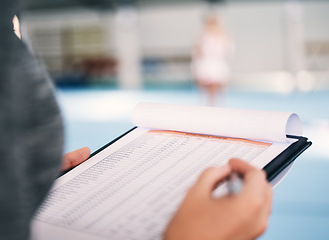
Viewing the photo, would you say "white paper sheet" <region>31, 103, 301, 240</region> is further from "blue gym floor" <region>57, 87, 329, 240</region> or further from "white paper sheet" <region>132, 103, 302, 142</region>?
"blue gym floor" <region>57, 87, 329, 240</region>

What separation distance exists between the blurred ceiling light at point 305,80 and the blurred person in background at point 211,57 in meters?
3.94

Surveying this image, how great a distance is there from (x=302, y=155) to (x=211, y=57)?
2095 millimetres

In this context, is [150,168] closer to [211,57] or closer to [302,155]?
[302,155]

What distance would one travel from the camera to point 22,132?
31 cm

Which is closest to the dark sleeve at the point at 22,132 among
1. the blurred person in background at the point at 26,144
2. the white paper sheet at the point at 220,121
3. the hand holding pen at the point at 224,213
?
the blurred person in background at the point at 26,144

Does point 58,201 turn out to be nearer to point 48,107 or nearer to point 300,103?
point 48,107

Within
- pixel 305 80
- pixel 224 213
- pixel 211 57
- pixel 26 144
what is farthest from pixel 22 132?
pixel 305 80

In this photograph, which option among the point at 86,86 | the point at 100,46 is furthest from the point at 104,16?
the point at 86,86

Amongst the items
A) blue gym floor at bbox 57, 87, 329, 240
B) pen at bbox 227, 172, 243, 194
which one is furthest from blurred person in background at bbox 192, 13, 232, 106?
pen at bbox 227, 172, 243, 194

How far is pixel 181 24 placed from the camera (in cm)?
1017

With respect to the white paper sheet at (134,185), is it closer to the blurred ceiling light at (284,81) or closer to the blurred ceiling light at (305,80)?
the blurred ceiling light at (305,80)

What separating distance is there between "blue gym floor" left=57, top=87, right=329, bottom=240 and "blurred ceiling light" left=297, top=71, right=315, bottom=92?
153cm

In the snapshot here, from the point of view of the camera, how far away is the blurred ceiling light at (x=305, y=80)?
826 cm

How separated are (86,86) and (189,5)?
3319 millimetres
